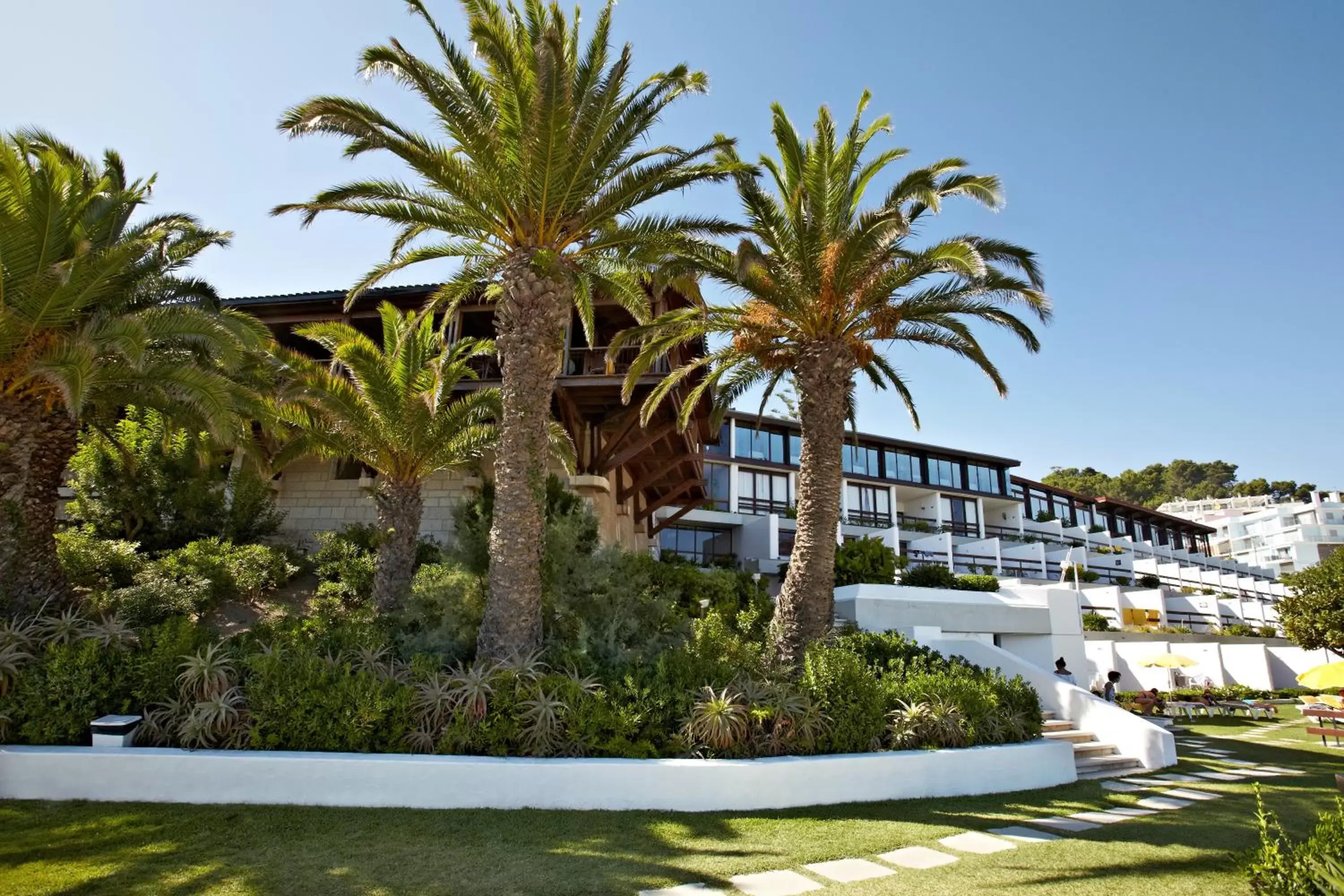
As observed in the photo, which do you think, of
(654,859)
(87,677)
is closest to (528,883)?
(654,859)

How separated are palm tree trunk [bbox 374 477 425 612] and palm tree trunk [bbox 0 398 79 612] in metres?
4.46

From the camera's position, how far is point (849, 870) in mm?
6184

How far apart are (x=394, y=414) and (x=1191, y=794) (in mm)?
13365

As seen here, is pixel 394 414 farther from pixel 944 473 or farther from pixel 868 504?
pixel 944 473

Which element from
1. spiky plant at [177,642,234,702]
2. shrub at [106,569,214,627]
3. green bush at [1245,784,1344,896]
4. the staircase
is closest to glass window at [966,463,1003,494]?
the staircase

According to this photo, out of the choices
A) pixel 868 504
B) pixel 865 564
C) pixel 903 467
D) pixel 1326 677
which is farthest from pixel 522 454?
pixel 903 467

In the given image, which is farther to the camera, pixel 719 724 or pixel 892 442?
pixel 892 442

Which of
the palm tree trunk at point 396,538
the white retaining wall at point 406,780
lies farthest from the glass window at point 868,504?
the white retaining wall at point 406,780

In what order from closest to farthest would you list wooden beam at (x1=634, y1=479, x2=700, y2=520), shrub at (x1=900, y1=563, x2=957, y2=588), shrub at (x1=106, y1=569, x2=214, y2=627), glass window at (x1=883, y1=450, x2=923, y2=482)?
1. shrub at (x1=106, y1=569, x2=214, y2=627)
2. shrub at (x1=900, y1=563, x2=957, y2=588)
3. wooden beam at (x1=634, y1=479, x2=700, y2=520)
4. glass window at (x1=883, y1=450, x2=923, y2=482)

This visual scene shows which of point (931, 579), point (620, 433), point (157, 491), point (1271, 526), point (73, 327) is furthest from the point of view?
point (1271, 526)

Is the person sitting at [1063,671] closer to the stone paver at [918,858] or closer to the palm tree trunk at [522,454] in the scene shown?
the stone paver at [918,858]

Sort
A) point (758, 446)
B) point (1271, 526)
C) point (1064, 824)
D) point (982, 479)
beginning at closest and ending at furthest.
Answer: point (1064, 824)
point (758, 446)
point (982, 479)
point (1271, 526)

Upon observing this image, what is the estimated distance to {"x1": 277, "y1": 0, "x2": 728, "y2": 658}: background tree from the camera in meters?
9.54

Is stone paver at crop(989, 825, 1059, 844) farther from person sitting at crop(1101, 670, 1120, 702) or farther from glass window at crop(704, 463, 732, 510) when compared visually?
glass window at crop(704, 463, 732, 510)
